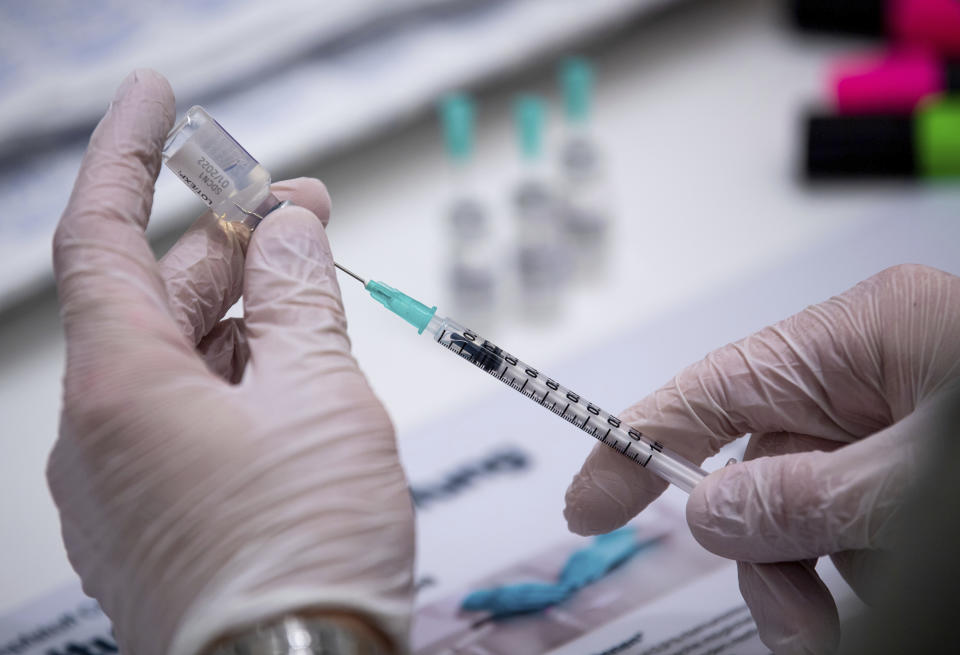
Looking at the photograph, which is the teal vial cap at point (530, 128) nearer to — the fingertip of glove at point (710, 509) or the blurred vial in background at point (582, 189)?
the blurred vial in background at point (582, 189)

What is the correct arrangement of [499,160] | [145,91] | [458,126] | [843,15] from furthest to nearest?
1. [843,15]
2. [499,160]
3. [458,126]
4. [145,91]

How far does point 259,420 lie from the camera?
618 mm

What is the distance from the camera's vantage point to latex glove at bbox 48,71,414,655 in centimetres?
60

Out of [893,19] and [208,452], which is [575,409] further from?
[893,19]

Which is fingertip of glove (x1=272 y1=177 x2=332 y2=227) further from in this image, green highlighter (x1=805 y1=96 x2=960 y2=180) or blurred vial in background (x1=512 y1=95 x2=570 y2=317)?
green highlighter (x1=805 y1=96 x2=960 y2=180)

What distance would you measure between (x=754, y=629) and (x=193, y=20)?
104 cm

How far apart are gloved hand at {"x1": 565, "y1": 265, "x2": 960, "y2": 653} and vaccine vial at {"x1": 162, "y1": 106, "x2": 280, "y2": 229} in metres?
0.34

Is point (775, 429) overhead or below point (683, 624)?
overhead

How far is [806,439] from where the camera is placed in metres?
0.78

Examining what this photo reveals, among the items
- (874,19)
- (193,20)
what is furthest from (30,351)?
(874,19)

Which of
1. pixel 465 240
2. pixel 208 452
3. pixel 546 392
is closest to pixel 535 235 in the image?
pixel 465 240

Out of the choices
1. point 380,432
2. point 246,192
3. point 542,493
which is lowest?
point 542,493

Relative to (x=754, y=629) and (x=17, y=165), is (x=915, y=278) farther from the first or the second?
(x=17, y=165)

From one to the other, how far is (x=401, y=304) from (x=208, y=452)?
0.20 m
